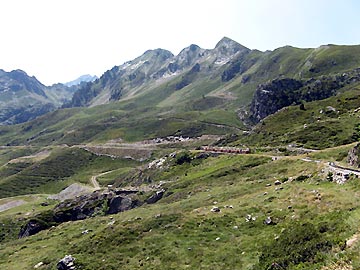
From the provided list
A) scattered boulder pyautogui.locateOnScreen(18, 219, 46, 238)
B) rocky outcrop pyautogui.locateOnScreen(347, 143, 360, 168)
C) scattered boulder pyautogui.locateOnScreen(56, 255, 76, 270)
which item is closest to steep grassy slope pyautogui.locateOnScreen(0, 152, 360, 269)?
scattered boulder pyautogui.locateOnScreen(56, 255, 76, 270)

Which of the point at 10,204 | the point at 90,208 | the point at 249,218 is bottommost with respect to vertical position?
the point at 10,204

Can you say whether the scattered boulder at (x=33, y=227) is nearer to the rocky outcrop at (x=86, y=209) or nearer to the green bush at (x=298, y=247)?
the rocky outcrop at (x=86, y=209)

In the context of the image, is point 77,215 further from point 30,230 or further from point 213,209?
point 213,209

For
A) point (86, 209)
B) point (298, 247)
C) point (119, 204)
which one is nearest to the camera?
point (298, 247)

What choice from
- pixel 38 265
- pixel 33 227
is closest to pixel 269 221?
A: pixel 38 265

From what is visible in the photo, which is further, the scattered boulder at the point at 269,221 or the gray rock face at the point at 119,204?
the gray rock face at the point at 119,204

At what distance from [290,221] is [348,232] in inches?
378

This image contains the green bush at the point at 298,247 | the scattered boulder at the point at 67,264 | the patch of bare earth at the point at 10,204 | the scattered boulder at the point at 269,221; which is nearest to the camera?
the green bush at the point at 298,247

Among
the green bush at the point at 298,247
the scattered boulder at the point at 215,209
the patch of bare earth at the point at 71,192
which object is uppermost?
the green bush at the point at 298,247

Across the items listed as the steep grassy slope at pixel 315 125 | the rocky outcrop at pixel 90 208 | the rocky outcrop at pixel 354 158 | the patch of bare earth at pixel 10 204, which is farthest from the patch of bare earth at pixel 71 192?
the rocky outcrop at pixel 354 158

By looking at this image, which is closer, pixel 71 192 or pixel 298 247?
pixel 298 247

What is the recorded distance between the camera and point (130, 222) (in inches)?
2034

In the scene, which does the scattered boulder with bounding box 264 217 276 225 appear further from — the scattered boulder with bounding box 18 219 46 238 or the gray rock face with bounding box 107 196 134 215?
the scattered boulder with bounding box 18 219 46 238

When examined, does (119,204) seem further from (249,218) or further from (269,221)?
(269,221)
